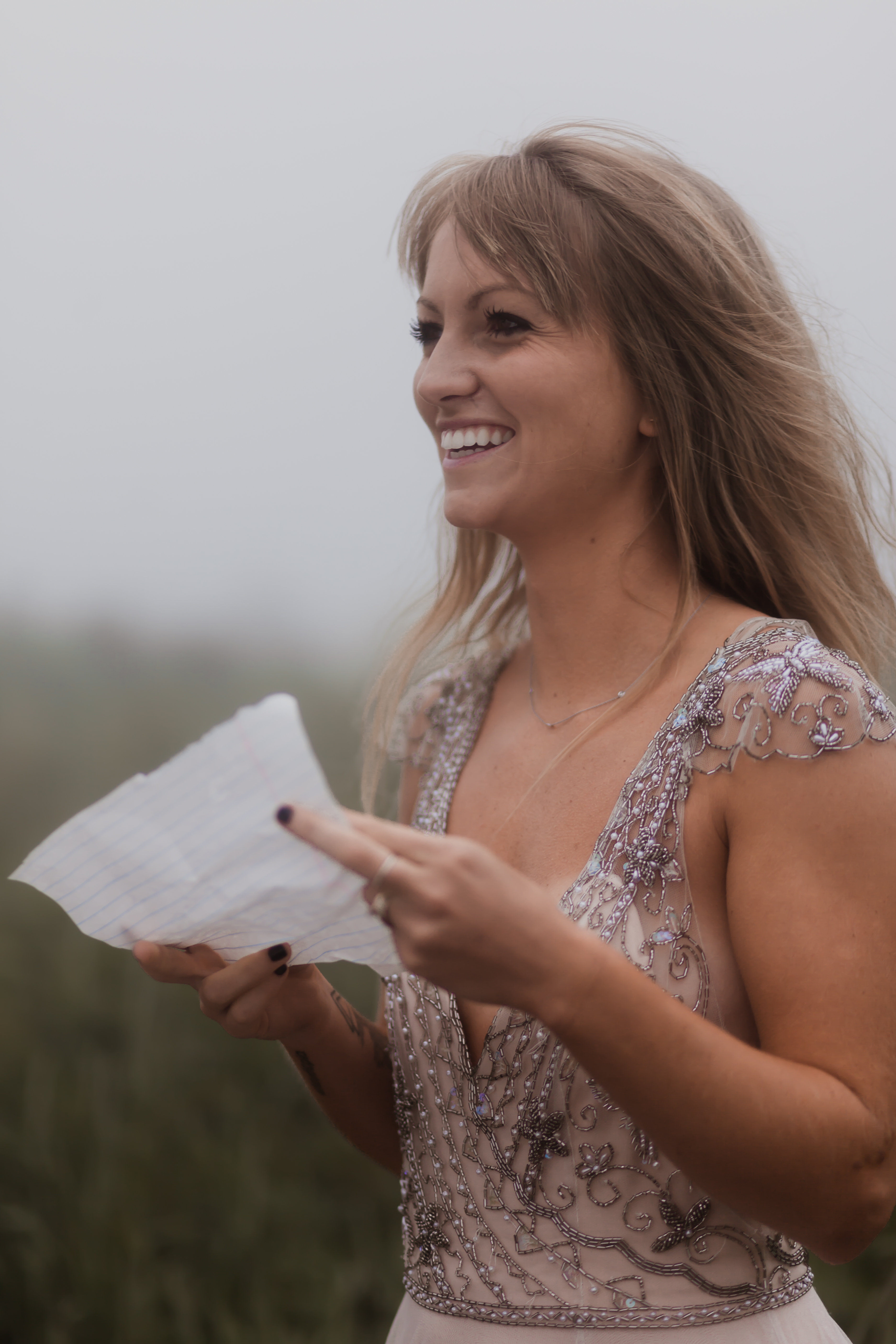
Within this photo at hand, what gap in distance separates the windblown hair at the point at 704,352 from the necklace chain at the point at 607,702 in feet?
0.04

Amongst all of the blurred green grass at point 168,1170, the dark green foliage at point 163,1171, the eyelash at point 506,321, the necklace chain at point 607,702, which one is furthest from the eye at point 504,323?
the dark green foliage at point 163,1171

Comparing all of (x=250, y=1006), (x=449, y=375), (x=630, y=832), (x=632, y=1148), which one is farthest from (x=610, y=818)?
(x=449, y=375)

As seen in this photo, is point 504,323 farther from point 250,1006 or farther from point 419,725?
point 250,1006

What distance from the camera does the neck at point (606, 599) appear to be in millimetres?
1241

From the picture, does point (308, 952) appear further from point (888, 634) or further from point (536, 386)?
point (888, 634)

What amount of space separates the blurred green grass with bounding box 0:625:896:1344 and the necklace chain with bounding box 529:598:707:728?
2.95 ft

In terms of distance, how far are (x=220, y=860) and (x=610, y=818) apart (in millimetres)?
407

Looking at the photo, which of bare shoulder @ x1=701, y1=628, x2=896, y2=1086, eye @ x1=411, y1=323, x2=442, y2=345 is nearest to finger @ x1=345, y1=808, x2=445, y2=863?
bare shoulder @ x1=701, y1=628, x2=896, y2=1086

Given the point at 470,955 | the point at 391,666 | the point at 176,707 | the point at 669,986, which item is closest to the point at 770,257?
the point at 391,666

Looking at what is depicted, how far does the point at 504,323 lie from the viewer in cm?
121

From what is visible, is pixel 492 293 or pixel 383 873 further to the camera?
pixel 492 293

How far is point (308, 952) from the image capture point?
106cm

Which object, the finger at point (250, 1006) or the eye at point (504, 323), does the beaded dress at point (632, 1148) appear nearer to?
the finger at point (250, 1006)

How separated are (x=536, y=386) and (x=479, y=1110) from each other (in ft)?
2.36
